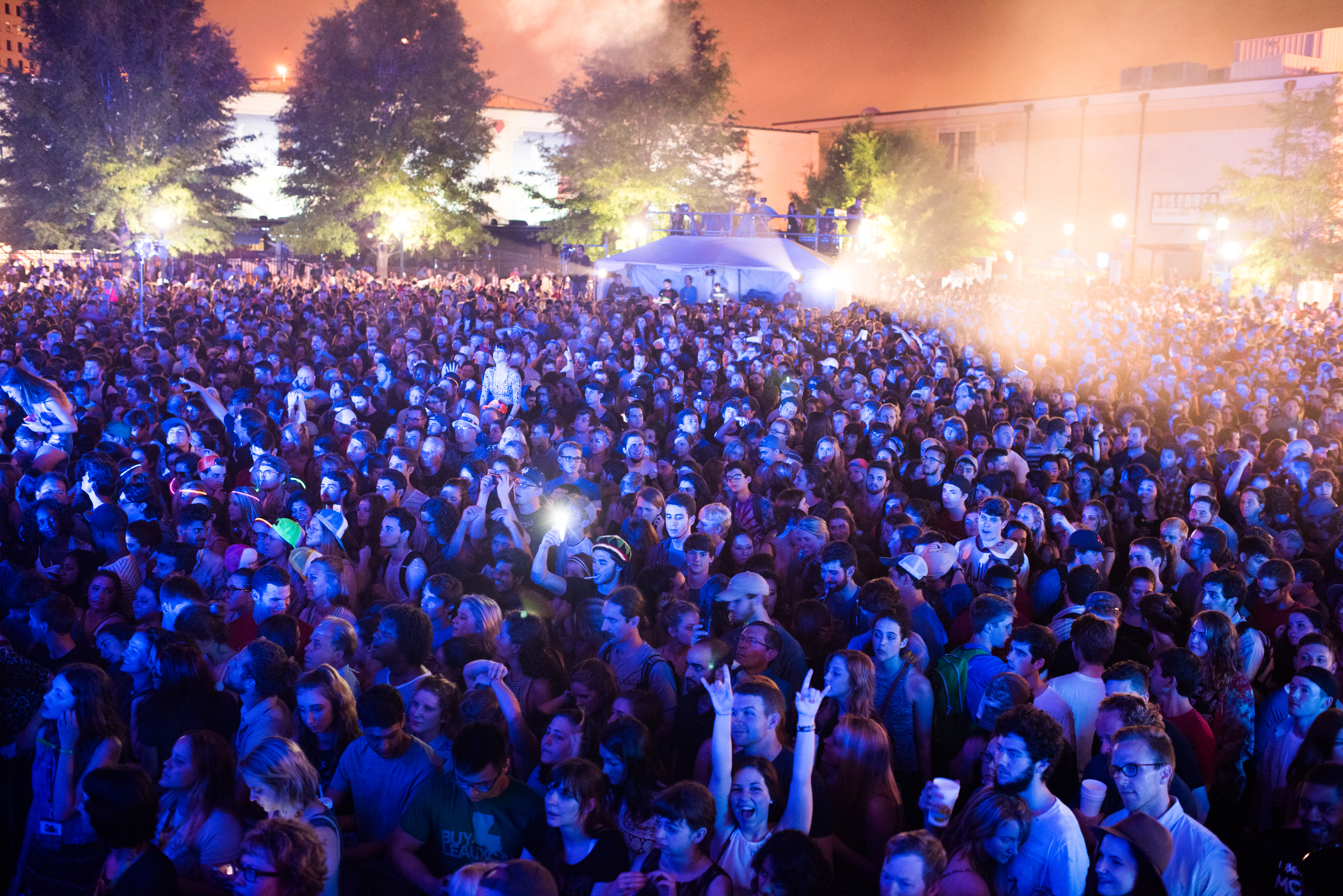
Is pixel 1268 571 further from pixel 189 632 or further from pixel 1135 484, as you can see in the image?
pixel 189 632

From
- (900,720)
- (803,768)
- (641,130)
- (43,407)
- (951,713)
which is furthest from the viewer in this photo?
(641,130)

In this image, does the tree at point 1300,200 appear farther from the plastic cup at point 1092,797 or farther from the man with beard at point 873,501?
the plastic cup at point 1092,797

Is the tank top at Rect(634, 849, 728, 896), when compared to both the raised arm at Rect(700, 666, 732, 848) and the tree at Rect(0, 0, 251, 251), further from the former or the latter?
the tree at Rect(0, 0, 251, 251)

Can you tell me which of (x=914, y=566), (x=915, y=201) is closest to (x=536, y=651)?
(x=914, y=566)

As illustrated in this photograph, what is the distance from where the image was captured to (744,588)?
498 cm

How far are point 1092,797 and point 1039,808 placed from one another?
0.38m

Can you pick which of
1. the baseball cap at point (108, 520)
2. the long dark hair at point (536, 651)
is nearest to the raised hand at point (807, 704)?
the long dark hair at point (536, 651)

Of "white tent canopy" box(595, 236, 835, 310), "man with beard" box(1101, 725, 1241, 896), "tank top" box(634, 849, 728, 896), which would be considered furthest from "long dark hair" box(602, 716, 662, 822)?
"white tent canopy" box(595, 236, 835, 310)

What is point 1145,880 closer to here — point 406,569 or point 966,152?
point 406,569

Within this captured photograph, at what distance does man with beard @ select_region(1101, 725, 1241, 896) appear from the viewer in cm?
309

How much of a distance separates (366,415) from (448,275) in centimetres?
2811

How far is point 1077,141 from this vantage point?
5512 cm

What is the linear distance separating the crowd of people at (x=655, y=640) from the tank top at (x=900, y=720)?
0.06ft

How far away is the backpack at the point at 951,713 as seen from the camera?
4.39 m
